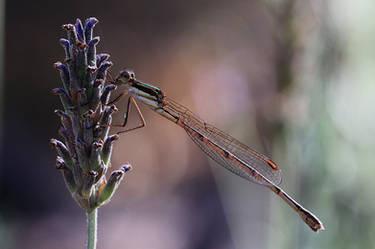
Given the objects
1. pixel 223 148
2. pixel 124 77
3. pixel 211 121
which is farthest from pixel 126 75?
pixel 211 121

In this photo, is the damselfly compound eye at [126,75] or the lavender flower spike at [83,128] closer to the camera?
the lavender flower spike at [83,128]

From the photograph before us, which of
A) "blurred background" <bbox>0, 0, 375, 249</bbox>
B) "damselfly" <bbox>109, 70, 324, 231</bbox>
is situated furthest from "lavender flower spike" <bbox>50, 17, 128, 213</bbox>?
"damselfly" <bbox>109, 70, 324, 231</bbox>

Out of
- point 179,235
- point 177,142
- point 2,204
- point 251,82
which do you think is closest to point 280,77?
point 251,82

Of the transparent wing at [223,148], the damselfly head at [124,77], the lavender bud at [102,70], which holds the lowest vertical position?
the lavender bud at [102,70]

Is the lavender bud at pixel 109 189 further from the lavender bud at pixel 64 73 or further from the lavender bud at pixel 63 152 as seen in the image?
the lavender bud at pixel 64 73

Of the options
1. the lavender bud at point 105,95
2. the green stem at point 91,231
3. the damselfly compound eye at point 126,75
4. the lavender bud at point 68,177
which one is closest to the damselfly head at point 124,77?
the damselfly compound eye at point 126,75

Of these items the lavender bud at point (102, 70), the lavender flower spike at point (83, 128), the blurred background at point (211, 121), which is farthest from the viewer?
the blurred background at point (211, 121)

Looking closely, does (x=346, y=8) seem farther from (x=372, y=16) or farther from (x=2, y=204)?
(x=2, y=204)
